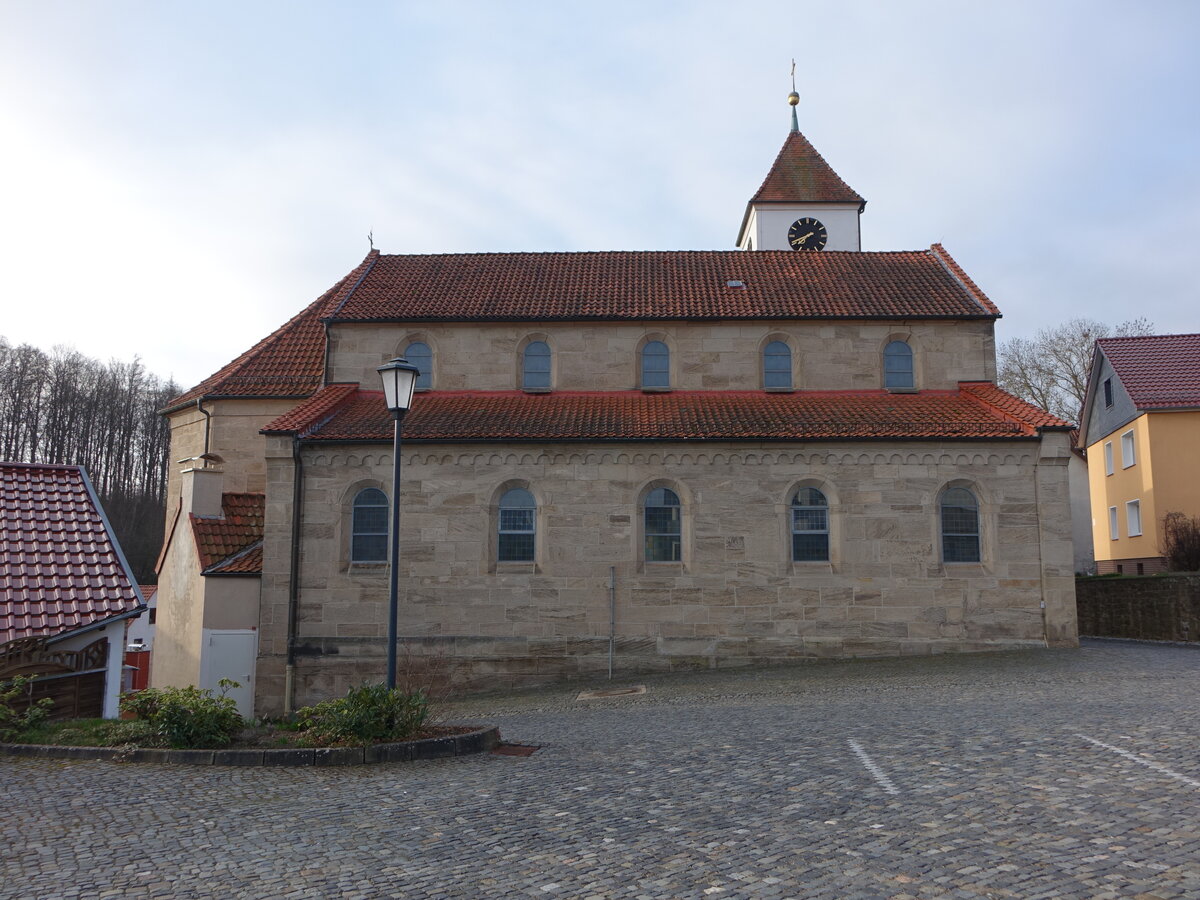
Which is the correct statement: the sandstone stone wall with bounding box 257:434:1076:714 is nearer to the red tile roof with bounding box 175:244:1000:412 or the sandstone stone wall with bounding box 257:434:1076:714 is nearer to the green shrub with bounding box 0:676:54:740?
the red tile roof with bounding box 175:244:1000:412

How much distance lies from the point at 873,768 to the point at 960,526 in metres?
13.4

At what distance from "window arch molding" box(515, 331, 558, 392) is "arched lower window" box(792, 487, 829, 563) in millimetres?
6822

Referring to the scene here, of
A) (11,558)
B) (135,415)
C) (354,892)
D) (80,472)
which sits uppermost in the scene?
(135,415)

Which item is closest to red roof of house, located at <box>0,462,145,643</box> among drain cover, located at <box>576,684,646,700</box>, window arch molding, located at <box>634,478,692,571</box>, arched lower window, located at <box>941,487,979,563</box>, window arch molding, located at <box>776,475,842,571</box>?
drain cover, located at <box>576,684,646,700</box>

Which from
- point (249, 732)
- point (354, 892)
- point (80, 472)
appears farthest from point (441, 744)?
point (80, 472)

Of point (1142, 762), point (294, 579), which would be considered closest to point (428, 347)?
point (294, 579)

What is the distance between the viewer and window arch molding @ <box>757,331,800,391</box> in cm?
2489

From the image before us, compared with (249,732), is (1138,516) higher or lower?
higher

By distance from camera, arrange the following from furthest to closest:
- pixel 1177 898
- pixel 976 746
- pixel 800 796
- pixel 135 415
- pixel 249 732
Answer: pixel 135 415 → pixel 249 732 → pixel 976 746 → pixel 800 796 → pixel 1177 898

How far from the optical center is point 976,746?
1055 centimetres

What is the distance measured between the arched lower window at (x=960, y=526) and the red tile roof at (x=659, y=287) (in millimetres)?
5048

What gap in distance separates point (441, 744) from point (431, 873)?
4644mm

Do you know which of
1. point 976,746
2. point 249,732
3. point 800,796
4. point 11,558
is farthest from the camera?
point 11,558

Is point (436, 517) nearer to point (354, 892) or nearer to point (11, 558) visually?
point (11, 558)
